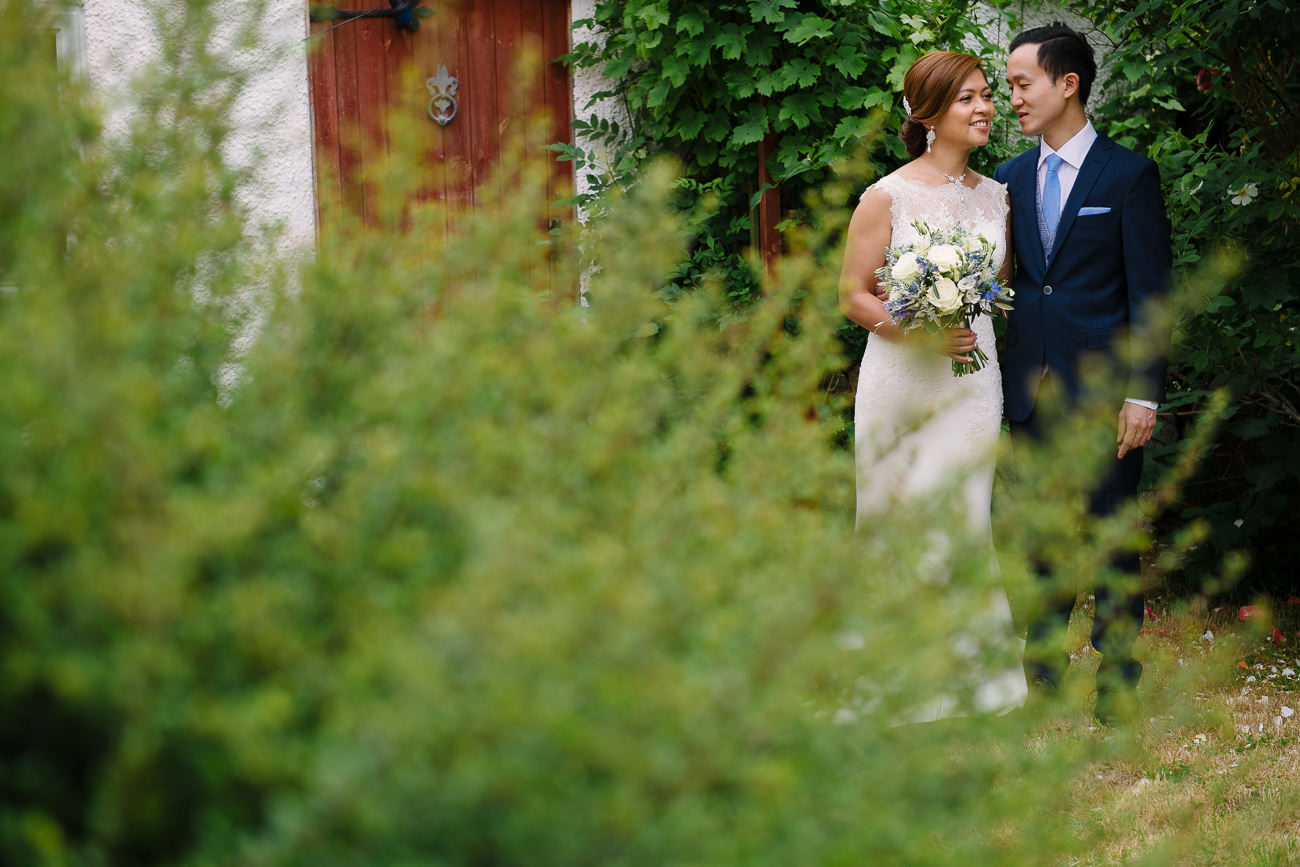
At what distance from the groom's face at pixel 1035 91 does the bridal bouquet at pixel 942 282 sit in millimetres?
463

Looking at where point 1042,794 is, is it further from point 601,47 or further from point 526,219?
point 601,47

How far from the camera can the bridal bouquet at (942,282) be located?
3.57m

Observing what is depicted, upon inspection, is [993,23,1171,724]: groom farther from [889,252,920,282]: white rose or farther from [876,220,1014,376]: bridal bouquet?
[889,252,920,282]: white rose

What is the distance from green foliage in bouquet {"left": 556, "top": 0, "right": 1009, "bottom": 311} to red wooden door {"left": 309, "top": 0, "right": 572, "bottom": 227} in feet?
0.68

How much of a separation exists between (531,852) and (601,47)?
4807 millimetres

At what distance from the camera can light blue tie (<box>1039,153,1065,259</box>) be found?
3.81 meters

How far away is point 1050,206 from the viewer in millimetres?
3834

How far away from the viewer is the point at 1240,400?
4867mm

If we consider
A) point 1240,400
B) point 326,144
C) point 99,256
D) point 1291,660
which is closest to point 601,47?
point 326,144

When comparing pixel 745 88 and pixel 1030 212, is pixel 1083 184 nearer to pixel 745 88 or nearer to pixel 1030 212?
pixel 1030 212

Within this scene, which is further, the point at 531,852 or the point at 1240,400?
the point at 1240,400

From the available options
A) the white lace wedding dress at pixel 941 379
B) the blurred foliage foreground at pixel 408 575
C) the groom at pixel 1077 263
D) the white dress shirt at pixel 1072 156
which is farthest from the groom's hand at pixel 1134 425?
the blurred foliage foreground at pixel 408 575

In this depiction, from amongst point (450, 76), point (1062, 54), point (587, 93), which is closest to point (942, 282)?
point (1062, 54)

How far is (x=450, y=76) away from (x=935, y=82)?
229 centimetres
